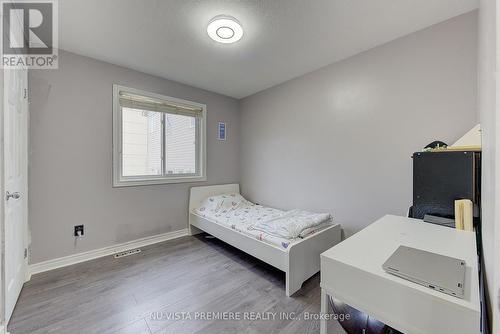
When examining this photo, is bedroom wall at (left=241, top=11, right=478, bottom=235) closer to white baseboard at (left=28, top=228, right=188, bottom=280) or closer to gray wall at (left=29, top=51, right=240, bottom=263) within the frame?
white baseboard at (left=28, top=228, right=188, bottom=280)

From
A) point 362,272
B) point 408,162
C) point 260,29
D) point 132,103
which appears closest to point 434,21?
point 408,162

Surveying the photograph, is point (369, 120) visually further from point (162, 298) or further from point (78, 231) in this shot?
point (78, 231)

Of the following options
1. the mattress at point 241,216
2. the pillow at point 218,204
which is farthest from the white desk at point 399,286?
the pillow at point 218,204

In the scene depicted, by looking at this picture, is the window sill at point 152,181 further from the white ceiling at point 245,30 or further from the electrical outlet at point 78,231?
the white ceiling at point 245,30

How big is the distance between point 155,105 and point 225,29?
162 cm

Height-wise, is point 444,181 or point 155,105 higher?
point 155,105

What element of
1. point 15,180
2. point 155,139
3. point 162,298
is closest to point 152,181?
point 155,139

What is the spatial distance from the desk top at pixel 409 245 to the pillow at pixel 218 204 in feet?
7.39

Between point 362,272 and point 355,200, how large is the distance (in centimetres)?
181

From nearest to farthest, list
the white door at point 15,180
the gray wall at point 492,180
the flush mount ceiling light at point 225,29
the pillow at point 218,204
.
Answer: the gray wall at point 492,180 < the white door at point 15,180 < the flush mount ceiling light at point 225,29 < the pillow at point 218,204

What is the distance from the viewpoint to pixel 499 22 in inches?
15.9

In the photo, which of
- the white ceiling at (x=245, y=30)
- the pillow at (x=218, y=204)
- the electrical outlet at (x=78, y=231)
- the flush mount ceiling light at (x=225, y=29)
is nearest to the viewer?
the white ceiling at (x=245, y=30)

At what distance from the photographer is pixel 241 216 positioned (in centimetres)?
280

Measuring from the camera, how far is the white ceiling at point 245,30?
65.7 inches
